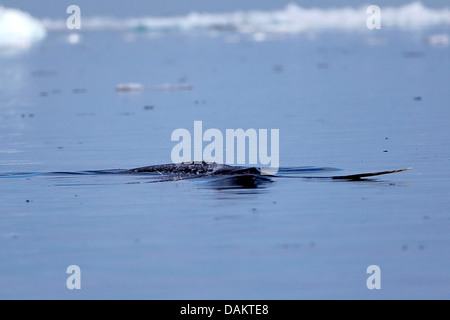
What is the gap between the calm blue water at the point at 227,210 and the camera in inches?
387


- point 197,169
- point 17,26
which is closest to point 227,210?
point 197,169

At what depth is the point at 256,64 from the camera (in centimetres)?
5456

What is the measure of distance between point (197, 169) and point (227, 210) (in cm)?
326

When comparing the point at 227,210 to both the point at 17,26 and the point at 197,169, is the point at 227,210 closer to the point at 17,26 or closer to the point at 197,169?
the point at 197,169

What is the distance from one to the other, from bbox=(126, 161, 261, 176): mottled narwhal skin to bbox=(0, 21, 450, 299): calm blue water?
47cm

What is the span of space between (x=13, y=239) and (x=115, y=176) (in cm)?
475

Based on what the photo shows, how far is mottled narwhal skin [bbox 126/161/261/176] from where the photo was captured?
16000 millimetres

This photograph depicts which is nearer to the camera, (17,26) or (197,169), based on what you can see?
(197,169)

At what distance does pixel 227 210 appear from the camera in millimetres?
13195

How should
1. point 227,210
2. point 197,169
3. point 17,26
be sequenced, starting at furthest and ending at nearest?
point 17,26, point 197,169, point 227,210

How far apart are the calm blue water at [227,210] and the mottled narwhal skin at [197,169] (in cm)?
47
